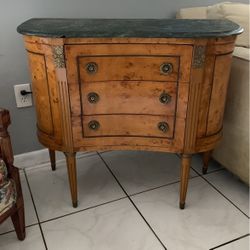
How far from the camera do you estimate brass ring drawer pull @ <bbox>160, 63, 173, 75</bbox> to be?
3.70 ft

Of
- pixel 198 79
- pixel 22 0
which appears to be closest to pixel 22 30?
pixel 22 0

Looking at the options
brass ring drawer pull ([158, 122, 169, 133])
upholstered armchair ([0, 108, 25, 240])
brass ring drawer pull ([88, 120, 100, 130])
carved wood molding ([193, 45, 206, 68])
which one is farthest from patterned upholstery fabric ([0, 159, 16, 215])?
carved wood molding ([193, 45, 206, 68])

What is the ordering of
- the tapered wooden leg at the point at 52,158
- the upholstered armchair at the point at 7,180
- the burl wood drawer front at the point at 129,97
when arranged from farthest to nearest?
the tapered wooden leg at the point at 52,158 → the burl wood drawer front at the point at 129,97 → the upholstered armchair at the point at 7,180

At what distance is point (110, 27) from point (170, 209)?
2.80 ft

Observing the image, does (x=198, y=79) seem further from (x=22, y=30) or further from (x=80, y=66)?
(x=22, y=30)

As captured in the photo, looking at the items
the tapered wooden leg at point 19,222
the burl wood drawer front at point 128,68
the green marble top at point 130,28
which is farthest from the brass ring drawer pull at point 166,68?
the tapered wooden leg at point 19,222

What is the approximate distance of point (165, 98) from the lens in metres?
1.19

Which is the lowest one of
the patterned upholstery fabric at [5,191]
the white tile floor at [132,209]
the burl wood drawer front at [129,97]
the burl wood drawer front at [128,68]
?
the white tile floor at [132,209]

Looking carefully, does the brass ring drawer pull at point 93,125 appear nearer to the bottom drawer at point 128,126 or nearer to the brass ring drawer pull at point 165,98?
the bottom drawer at point 128,126

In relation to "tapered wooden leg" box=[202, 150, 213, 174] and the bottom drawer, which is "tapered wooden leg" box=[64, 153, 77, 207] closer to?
the bottom drawer

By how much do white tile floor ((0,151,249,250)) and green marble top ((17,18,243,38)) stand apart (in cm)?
80

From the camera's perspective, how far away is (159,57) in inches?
44.1

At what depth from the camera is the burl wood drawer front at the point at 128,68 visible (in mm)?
1127

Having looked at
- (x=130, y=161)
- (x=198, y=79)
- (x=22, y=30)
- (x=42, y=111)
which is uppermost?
(x=22, y=30)
